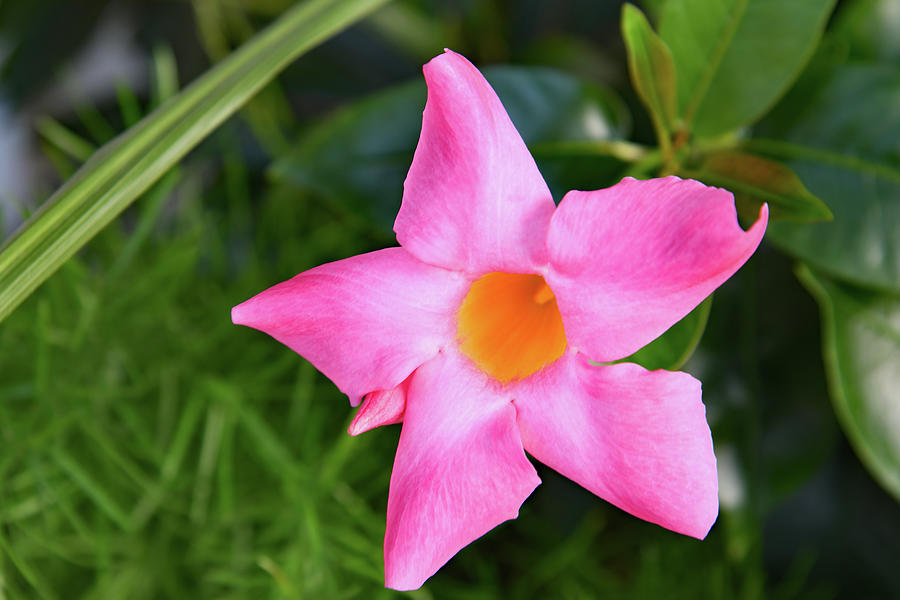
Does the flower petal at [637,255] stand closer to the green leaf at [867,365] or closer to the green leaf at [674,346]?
the green leaf at [674,346]

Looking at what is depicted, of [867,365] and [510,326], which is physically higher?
[510,326]

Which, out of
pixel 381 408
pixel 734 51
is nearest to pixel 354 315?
pixel 381 408

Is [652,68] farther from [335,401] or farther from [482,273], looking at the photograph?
[335,401]

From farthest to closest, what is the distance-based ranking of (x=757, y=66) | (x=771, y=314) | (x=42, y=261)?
1. (x=771, y=314)
2. (x=757, y=66)
3. (x=42, y=261)

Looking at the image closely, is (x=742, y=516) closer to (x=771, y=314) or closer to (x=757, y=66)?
(x=771, y=314)

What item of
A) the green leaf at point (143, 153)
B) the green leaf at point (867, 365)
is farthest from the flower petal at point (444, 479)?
the green leaf at point (867, 365)

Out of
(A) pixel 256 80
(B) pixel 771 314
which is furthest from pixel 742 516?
(A) pixel 256 80
